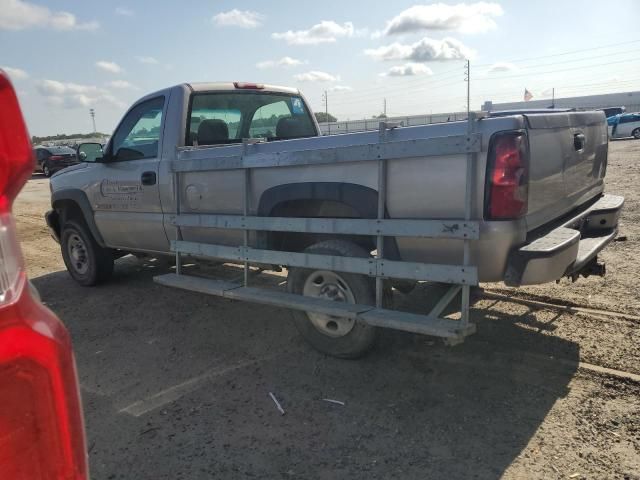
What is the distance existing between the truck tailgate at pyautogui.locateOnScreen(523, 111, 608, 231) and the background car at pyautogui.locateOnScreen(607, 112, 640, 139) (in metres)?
29.7

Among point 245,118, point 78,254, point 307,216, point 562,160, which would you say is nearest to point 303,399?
point 307,216

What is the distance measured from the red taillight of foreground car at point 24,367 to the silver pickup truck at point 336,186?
8.28 ft

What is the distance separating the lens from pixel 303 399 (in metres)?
3.53

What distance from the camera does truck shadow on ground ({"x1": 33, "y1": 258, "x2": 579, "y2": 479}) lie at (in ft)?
9.45

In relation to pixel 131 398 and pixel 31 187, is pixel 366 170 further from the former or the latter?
pixel 31 187

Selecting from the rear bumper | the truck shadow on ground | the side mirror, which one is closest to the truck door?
the side mirror

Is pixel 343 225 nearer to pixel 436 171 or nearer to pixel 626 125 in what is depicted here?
pixel 436 171

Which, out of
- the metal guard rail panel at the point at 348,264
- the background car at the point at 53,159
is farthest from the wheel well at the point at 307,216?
the background car at the point at 53,159

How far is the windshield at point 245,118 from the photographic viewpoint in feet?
16.7

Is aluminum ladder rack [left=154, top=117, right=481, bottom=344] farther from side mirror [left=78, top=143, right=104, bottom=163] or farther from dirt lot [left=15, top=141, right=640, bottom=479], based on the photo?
side mirror [left=78, top=143, right=104, bottom=163]

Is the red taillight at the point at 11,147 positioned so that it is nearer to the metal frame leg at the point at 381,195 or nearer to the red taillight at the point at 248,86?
the metal frame leg at the point at 381,195

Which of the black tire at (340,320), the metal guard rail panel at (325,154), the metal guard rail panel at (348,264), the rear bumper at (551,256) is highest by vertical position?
the metal guard rail panel at (325,154)

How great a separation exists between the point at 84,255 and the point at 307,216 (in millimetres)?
3625

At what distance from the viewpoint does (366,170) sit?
143 inches
